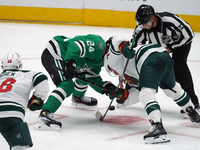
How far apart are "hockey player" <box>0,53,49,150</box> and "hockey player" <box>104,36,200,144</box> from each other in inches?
27.3

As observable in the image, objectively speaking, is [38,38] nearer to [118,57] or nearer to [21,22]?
[21,22]

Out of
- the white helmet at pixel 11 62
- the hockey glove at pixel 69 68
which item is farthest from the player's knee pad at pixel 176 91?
the white helmet at pixel 11 62

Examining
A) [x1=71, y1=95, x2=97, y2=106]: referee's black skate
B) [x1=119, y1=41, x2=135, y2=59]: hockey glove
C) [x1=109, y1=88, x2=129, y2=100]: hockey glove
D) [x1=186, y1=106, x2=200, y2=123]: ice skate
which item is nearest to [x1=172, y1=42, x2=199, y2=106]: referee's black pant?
[x1=186, y1=106, x2=200, y2=123]: ice skate

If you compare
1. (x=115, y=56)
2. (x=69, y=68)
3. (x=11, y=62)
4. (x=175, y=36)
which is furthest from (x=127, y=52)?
(x=11, y=62)

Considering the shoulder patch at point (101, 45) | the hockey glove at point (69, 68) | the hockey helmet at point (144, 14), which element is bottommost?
the hockey glove at point (69, 68)

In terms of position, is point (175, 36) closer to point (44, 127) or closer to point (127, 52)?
point (127, 52)

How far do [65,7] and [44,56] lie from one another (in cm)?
617

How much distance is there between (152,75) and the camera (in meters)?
2.34

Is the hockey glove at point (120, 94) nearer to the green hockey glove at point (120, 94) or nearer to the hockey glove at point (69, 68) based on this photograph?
the green hockey glove at point (120, 94)

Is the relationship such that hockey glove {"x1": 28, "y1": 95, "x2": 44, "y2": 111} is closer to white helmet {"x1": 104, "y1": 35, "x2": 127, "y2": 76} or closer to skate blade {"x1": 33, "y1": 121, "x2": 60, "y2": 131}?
skate blade {"x1": 33, "y1": 121, "x2": 60, "y2": 131}

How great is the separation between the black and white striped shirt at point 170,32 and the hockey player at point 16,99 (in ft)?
4.46

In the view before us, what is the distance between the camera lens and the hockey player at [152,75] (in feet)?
7.43

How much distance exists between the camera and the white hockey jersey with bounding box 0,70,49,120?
190cm

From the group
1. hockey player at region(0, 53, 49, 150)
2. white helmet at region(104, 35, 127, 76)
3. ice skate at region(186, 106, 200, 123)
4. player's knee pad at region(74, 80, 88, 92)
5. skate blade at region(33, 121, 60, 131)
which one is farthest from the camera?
player's knee pad at region(74, 80, 88, 92)
